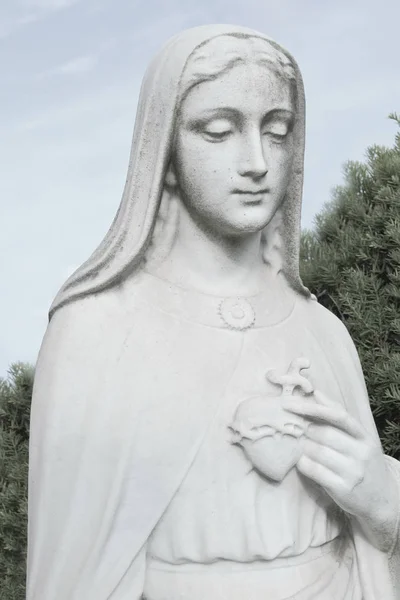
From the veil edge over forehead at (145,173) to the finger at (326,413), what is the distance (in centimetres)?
63

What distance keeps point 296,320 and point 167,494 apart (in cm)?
72

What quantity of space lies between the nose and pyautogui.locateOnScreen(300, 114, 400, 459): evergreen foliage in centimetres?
313

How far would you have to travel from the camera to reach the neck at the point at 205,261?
9.84 feet

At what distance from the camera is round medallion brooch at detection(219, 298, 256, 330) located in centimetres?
295

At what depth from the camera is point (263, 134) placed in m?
2.92

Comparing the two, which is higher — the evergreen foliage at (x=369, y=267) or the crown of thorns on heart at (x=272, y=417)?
the evergreen foliage at (x=369, y=267)

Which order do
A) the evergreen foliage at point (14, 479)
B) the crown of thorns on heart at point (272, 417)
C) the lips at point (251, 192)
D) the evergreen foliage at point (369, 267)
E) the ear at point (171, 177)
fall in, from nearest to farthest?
the crown of thorns on heart at point (272, 417) → the lips at point (251, 192) → the ear at point (171, 177) → the evergreen foliage at point (369, 267) → the evergreen foliage at point (14, 479)

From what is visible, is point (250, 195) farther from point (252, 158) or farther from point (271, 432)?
point (271, 432)

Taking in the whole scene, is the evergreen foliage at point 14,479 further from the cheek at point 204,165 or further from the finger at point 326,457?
the cheek at point 204,165

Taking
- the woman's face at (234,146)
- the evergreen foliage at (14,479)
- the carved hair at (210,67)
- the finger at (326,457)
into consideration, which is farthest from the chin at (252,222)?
the evergreen foliage at (14,479)

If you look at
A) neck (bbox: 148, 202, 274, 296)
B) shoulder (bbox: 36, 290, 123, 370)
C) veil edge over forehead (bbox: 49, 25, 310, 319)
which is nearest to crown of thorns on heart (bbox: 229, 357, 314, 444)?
neck (bbox: 148, 202, 274, 296)

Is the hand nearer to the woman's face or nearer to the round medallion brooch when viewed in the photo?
the round medallion brooch

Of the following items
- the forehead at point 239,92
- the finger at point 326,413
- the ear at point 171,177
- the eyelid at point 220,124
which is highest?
the forehead at point 239,92

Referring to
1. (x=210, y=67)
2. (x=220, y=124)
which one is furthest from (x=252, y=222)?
(x=210, y=67)
